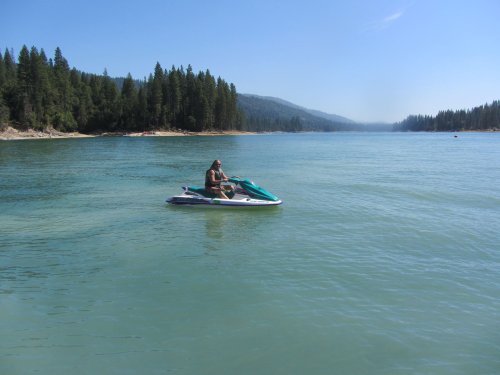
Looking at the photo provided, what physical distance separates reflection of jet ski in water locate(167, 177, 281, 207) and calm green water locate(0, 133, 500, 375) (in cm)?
55

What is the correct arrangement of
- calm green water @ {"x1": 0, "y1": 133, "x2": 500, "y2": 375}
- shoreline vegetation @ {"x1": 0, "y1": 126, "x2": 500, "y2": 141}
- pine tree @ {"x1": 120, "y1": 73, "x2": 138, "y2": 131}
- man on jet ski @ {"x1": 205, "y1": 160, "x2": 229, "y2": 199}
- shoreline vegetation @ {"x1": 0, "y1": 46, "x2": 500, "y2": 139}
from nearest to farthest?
calm green water @ {"x1": 0, "y1": 133, "x2": 500, "y2": 375} < man on jet ski @ {"x1": 205, "y1": 160, "x2": 229, "y2": 199} < shoreline vegetation @ {"x1": 0, "y1": 126, "x2": 500, "y2": 141} < shoreline vegetation @ {"x1": 0, "y1": 46, "x2": 500, "y2": 139} < pine tree @ {"x1": 120, "y1": 73, "x2": 138, "y2": 131}

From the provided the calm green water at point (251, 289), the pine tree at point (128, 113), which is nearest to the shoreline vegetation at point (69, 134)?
the pine tree at point (128, 113)

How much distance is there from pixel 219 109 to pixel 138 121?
26639 mm

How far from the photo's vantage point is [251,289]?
29.2ft

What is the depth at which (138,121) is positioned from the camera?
12788 cm

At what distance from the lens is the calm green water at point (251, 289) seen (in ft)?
21.2

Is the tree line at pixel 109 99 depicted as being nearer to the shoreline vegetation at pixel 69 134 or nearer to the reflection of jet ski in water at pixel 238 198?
the shoreline vegetation at pixel 69 134

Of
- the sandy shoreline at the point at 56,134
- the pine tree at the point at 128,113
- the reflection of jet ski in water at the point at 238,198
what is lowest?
the reflection of jet ski in water at the point at 238,198

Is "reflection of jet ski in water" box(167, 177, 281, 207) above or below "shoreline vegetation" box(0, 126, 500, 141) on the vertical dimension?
below

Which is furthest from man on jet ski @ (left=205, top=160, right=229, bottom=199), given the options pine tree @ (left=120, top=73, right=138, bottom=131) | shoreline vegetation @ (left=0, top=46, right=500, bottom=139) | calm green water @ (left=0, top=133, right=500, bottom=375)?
pine tree @ (left=120, top=73, right=138, bottom=131)

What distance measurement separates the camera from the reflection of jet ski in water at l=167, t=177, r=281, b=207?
695 inches

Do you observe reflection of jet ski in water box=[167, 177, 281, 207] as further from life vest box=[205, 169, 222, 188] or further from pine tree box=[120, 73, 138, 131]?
pine tree box=[120, 73, 138, 131]

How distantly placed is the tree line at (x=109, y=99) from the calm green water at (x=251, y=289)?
315ft

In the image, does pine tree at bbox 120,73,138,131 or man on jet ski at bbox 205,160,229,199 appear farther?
pine tree at bbox 120,73,138,131
